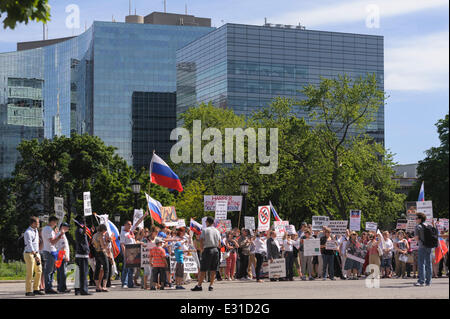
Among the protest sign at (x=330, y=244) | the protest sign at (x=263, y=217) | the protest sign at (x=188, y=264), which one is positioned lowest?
the protest sign at (x=188, y=264)

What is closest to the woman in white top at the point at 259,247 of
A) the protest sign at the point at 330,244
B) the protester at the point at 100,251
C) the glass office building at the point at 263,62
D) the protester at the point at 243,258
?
the protester at the point at 243,258

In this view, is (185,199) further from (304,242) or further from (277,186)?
(304,242)

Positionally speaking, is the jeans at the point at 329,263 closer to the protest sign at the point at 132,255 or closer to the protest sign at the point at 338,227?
the protest sign at the point at 338,227

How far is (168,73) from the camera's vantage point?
15975 cm

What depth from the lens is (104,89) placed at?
15650cm

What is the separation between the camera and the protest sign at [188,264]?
917 inches

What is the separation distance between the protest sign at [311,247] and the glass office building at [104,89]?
12801cm

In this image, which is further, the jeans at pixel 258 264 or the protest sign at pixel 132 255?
the jeans at pixel 258 264

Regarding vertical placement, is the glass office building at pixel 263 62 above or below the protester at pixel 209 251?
above

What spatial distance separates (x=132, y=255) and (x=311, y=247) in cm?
782

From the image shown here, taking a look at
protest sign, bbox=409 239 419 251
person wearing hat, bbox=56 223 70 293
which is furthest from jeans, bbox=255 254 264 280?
person wearing hat, bbox=56 223 70 293
